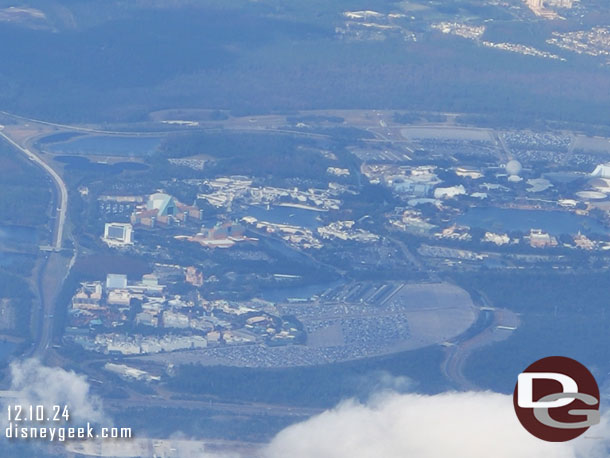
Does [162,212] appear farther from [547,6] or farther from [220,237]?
[547,6]

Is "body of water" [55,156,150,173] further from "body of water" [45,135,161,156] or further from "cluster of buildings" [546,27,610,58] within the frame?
"cluster of buildings" [546,27,610,58]

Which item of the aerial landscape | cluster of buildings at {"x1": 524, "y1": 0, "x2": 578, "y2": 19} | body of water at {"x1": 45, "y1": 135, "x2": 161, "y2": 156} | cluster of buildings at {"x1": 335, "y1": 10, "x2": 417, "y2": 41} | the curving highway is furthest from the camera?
cluster of buildings at {"x1": 524, "y1": 0, "x2": 578, "y2": 19}

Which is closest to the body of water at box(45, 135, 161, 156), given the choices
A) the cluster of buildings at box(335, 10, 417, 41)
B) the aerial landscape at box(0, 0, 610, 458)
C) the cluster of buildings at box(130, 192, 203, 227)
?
the aerial landscape at box(0, 0, 610, 458)

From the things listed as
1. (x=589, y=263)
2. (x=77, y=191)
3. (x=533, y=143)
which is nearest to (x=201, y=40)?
(x=533, y=143)

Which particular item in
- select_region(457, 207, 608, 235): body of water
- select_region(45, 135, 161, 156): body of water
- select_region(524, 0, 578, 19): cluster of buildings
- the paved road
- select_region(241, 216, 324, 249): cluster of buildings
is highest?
select_region(524, 0, 578, 19): cluster of buildings

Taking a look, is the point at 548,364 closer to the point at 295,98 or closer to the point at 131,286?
the point at 131,286

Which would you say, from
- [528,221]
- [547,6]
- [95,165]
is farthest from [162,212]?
[547,6]

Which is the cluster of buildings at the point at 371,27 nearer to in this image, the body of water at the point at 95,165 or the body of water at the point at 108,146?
the body of water at the point at 108,146

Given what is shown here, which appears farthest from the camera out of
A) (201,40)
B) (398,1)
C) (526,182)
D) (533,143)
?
(398,1)
